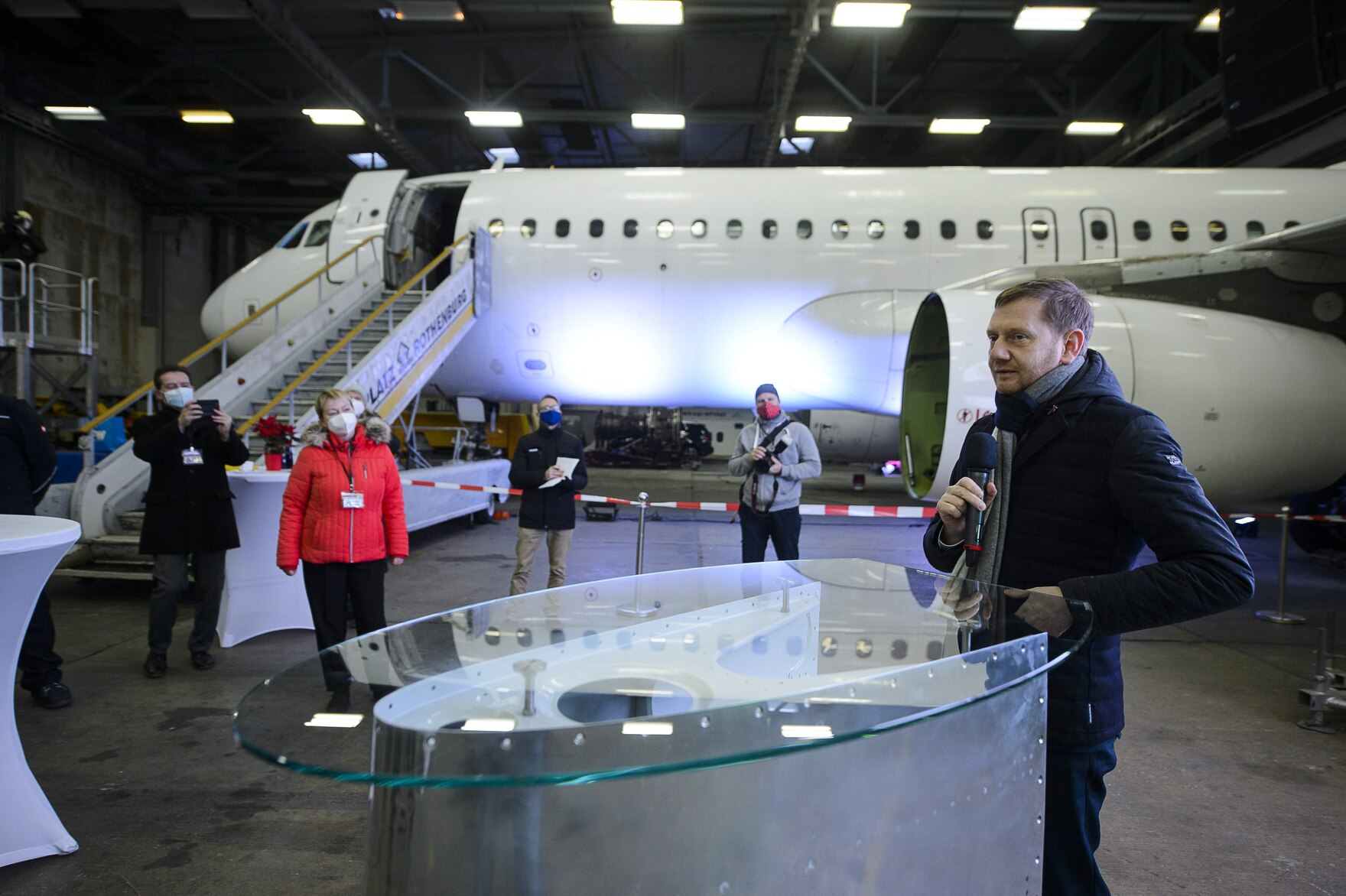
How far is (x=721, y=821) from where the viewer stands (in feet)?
4.16

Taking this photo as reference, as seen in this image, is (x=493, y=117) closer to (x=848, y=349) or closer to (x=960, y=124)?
(x=960, y=124)

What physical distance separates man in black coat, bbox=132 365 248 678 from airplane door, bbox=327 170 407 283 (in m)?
5.67

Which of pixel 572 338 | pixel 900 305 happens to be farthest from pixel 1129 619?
pixel 572 338

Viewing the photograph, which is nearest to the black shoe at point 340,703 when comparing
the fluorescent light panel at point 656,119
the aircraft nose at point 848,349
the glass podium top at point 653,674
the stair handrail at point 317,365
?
the glass podium top at point 653,674

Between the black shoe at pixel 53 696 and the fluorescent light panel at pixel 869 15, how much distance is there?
36.3ft

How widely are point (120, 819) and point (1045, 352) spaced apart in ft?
11.0

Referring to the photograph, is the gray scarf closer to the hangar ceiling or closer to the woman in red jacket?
the woman in red jacket

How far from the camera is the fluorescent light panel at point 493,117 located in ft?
47.3

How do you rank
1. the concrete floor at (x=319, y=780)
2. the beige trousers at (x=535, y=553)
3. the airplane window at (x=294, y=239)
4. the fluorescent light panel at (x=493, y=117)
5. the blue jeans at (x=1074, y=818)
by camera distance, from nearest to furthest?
the blue jeans at (x=1074, y=818), the concrete floor at (x=319, y=780), the beige trousers at (x=535, y=553), the airplane window at (x=294, y=239), the fluorescent light panel at (x=493, y=117)

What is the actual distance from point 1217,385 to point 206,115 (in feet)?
59.0

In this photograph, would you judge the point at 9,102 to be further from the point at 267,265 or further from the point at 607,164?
the point at 607,164

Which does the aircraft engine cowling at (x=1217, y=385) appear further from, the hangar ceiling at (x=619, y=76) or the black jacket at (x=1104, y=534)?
the hangar ceiling at (x=619, y=76)

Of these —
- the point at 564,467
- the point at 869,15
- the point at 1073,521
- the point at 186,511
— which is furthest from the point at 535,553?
the point at 869,15

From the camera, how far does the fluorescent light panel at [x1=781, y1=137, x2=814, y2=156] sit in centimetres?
1945
